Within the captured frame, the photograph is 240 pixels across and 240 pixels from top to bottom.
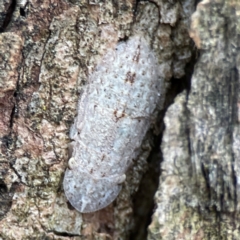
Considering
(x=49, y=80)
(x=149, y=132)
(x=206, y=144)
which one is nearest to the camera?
(x=206, y=144)

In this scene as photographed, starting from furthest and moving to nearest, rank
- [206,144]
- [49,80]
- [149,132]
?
1. [149,132]
2. [49,80]
3. [206,144]

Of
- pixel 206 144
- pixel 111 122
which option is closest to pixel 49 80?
pixel 111 122

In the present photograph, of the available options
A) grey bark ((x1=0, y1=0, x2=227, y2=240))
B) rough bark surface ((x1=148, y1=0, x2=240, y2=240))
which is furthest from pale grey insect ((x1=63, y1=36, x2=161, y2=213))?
rough bark surface ((x1=148, y1=0, x2=240, y2=240))

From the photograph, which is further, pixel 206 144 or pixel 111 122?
pixel 111 122

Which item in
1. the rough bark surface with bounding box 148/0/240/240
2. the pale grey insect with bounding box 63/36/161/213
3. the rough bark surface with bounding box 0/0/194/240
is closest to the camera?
the rough bark surface with bounding box 148/0/240/240

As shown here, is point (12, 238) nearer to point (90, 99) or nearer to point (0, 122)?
point (0, 122)

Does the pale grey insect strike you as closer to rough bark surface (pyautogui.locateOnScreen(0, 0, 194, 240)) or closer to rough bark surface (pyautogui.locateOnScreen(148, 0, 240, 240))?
rough bark surface (pyautogui.locateOnScreen(0, 0, 194, 240))

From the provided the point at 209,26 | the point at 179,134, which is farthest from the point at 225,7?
the point at 179,134

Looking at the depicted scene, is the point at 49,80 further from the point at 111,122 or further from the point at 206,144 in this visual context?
the point at 206,144
